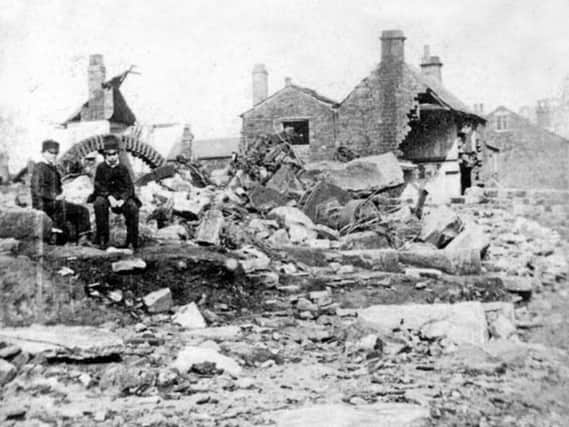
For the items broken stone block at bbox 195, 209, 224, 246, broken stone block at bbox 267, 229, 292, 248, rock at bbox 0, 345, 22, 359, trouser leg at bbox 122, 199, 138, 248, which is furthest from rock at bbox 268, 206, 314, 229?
rock at bbox 0, 345, 22, 359

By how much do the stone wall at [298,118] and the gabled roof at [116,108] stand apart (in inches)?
239

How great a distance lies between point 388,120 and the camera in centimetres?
2320

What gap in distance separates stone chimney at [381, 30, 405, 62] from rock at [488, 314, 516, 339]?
56.7 feet

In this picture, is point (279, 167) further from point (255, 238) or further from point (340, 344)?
point (340, 344)

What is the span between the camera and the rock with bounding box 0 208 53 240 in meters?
7.16

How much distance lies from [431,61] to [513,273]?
71.3 ft

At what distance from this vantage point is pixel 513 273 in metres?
10.3

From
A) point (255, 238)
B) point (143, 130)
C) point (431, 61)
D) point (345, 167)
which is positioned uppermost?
point (431, 61)

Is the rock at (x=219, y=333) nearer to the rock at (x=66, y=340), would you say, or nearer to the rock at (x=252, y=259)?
the rock at (x=66, y=340)

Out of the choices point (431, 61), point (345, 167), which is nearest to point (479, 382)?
point (345, 167)

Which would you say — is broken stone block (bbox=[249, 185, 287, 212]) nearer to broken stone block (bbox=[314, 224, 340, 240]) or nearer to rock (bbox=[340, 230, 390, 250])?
broken stone block (bbox=[314, 224, 340, 240])

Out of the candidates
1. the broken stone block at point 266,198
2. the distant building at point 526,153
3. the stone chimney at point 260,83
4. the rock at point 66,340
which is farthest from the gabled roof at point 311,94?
the rock at point 66,340

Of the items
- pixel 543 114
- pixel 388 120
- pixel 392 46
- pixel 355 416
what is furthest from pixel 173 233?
pixel 543 114

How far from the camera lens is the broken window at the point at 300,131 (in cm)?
2530
